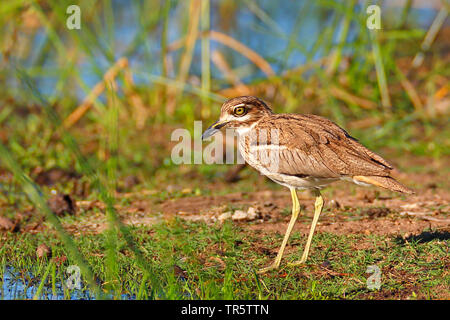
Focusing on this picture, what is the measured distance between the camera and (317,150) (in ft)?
14.7

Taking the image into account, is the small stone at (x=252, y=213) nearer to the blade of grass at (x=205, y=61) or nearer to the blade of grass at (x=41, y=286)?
the blade of grass at (x=41, y=286)

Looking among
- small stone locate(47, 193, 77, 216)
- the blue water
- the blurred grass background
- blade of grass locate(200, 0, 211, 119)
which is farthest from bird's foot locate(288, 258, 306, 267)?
the blue water

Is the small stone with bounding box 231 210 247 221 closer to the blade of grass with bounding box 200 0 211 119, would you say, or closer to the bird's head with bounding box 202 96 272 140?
the bird's head with bounding box 202 96 272 140

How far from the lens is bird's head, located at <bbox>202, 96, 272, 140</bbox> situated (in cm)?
493

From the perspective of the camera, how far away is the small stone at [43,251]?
15.1ft

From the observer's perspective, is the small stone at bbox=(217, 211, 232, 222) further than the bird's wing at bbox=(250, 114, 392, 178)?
Yes

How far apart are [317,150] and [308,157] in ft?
0.27

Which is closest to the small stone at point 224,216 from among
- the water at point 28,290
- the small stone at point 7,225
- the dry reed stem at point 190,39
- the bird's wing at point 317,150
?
the bird's wing at point 317,150

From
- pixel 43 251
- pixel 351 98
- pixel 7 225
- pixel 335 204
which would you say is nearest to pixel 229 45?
pixel 351 98

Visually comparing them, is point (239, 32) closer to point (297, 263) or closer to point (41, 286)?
point (297, 263)
